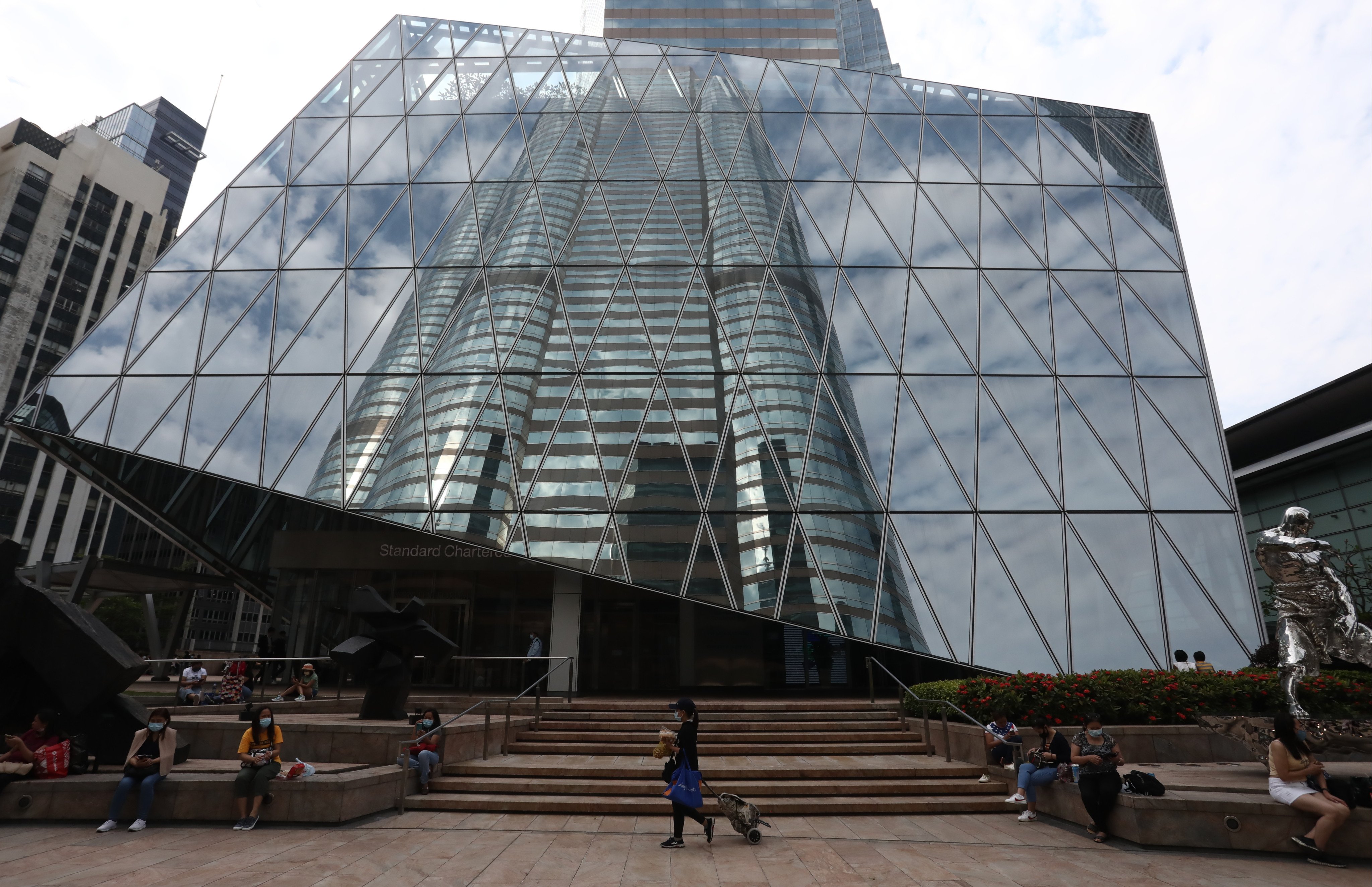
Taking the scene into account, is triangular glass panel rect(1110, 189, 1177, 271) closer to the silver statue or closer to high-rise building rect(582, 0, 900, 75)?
the silver statue

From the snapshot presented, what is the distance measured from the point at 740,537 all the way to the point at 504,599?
7.23 meters

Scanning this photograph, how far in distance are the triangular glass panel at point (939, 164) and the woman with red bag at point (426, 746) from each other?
1894cm

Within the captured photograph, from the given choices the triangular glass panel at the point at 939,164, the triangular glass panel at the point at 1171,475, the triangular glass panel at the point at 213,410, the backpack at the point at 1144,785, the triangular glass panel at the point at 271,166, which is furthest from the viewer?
the triangular glass panel at the point at 271,166

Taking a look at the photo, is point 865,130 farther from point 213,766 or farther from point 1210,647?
point 213,766

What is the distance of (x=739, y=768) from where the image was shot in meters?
9.84

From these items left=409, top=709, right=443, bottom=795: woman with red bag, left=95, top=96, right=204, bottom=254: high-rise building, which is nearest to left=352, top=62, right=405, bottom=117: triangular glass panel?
left=409, top=709, right=443, bottom=795: woman with red bag

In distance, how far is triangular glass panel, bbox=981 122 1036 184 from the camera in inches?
816

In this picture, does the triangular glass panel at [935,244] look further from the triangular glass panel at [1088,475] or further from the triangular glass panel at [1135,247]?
the triangular glass panel at [1088,475]

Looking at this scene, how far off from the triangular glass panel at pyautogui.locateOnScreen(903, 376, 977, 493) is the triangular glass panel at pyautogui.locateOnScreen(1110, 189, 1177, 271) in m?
6.55

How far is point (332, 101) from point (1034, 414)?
23.0 m

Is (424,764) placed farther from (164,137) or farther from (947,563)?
(164,137)

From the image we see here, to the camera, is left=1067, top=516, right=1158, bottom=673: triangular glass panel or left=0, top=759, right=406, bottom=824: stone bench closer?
left=0, top=759, right=406, bottom=824: stone bench

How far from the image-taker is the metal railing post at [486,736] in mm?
10562

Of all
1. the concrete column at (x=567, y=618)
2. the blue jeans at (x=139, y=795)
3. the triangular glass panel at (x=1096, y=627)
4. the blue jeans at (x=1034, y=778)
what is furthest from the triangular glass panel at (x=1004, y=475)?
the blue jeans at (x=139, y=795)
